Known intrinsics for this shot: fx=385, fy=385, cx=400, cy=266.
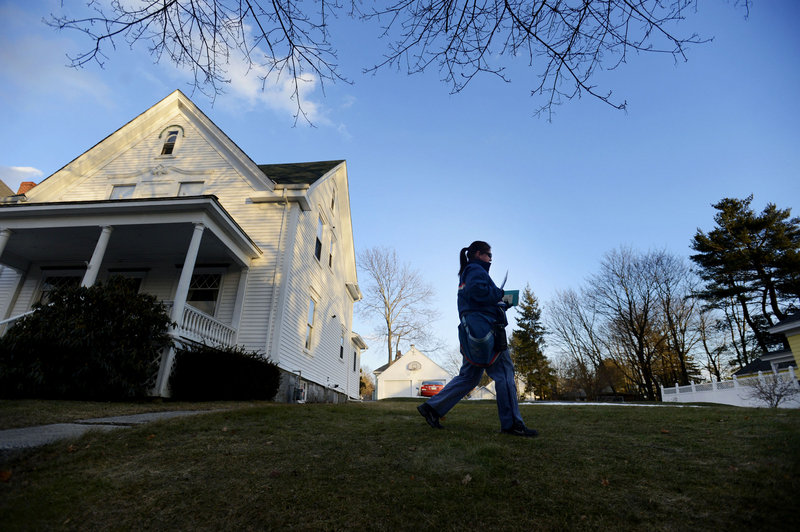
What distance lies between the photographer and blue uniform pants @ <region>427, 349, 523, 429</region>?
13.1ft

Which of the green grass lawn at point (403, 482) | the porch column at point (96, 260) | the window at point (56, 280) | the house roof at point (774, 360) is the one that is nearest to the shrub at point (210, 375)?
the porch column at point (96, 260)

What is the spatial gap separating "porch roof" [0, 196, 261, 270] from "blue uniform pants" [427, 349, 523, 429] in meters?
7.44

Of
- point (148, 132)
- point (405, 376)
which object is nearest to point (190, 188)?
point (148, 132)

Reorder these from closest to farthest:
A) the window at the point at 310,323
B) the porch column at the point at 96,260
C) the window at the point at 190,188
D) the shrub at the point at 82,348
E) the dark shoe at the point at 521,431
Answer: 1. the dark shoe at the point at 521,431
2. the shrub at the point at 82,348
3. the porch column at the point at 96,260
4. the window at the point at 190,188
5. the window at the point at 310,323

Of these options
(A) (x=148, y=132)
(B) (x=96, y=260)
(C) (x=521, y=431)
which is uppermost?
(A) (x=148, y=132)

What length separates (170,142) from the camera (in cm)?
1352

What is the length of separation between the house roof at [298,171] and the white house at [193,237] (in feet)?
0.23

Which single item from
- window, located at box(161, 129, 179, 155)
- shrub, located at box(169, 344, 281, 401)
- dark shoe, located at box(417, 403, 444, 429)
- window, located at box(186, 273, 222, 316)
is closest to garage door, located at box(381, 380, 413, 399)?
window, located at box(186, 273, 222, 316)

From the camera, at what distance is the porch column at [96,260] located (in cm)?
892

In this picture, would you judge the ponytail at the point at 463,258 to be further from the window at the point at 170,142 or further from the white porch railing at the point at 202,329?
the window at the point at 170,142

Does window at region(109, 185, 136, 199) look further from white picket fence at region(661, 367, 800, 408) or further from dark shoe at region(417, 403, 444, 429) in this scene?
white picket fence at region(661, 367, 800, 408)

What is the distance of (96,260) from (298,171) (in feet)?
23.9

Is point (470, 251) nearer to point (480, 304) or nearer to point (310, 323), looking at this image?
point (480, 304)

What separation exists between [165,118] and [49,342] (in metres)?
10.1
